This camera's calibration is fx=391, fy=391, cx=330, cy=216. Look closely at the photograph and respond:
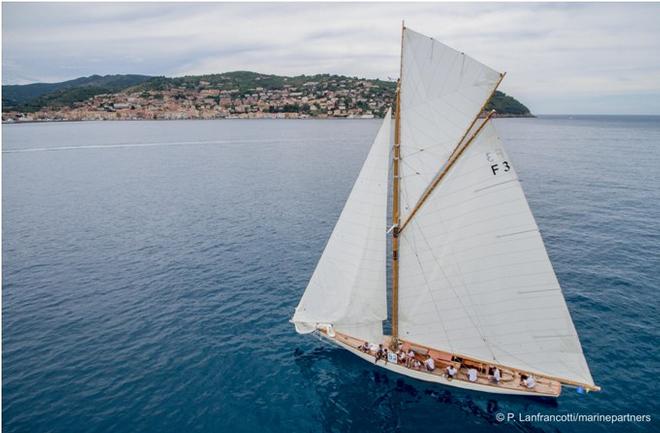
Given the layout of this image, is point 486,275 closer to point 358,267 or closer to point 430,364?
point 430,364

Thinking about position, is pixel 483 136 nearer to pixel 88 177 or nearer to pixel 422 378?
pixel 422 378

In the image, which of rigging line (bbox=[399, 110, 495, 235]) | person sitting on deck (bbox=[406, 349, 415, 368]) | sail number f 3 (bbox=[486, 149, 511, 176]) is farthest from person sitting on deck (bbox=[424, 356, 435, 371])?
sail number f 3 (bbox=[486, 149, 511, 176])

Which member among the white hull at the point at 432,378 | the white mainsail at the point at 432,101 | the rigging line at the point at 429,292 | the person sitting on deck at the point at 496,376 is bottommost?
the white hull at the point at 432,378

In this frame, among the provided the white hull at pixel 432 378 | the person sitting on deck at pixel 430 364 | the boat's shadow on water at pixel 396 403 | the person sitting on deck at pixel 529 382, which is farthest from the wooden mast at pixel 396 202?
the person sitting on deck at pixel 529 382

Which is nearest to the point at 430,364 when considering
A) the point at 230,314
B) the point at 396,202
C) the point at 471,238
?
the point at 471,238

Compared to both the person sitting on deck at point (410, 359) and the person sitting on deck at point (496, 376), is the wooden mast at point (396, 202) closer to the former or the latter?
the person sitting on deck at point (410, 359)

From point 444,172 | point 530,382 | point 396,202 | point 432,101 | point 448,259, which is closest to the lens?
point 432,101

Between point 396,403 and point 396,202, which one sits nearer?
point 396,202
